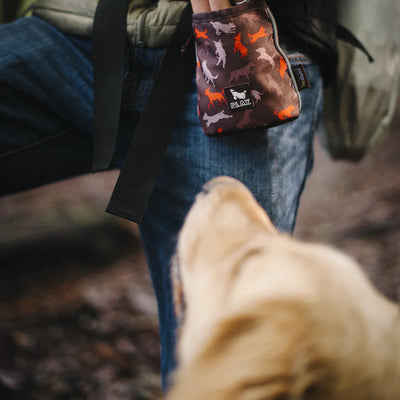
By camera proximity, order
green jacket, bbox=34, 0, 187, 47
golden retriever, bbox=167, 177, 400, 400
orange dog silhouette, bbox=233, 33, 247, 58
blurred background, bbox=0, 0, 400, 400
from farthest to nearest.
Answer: blurred background, bbox=0, 0, 400, 400 → green jacket, bbox=34, 0, 187, 47 → orange dog silhouette, bbox=233, 33, 247, 58 → golden retriever, bbox=167, 177, 400, 400

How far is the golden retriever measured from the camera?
0.61 m

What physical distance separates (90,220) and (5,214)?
805 mm

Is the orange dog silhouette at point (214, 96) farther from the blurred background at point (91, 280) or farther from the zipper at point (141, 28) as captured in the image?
the blurred background at point (91, 280)

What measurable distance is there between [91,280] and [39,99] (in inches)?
88.0

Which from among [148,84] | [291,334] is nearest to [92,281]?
[148,84]

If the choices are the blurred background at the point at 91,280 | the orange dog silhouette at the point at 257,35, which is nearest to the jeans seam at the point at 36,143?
the orange dog silhouette at the point at 257,35

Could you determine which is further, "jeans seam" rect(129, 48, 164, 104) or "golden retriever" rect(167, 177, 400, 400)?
"jeans seam" rect(129, 48, 164, 104)

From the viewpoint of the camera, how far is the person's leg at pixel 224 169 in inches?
36.9

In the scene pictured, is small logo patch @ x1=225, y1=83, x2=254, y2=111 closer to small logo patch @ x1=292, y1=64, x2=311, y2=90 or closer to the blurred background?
small logo patch @ x1=292, y1=64, x2=311, y2=90

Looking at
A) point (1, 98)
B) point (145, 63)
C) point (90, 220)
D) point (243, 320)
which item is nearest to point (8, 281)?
point (90, 220)

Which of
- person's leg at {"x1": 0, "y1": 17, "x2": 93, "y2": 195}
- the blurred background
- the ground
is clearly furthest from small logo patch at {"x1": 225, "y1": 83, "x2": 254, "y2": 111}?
the ground

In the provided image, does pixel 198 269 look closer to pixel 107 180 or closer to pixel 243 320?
pixel 243 320

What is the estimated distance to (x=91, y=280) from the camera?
3047 millimetres

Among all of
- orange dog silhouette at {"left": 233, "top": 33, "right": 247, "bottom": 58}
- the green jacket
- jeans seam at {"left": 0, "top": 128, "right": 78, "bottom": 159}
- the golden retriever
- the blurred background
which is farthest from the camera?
the blurred background
